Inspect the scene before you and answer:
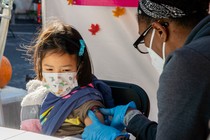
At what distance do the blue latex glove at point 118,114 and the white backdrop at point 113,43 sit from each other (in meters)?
0.68

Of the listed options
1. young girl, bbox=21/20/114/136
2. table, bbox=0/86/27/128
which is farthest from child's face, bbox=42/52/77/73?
table, bbox=0/86/27/128

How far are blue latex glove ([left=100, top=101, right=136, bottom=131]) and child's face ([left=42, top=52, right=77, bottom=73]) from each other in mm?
233

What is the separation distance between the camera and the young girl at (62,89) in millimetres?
1517

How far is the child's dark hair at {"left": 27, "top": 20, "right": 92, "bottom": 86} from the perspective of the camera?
1.58 metres

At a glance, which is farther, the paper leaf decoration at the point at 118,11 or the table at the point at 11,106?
the table at the point at 11,106

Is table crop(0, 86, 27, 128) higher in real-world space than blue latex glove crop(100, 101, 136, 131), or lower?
lower

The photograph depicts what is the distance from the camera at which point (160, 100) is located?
2.71ft

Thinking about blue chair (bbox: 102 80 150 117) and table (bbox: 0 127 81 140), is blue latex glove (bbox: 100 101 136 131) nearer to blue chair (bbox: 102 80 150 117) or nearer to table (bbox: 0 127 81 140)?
blue chair (bbox: 102 80 150 117)

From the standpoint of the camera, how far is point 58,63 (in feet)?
5.07

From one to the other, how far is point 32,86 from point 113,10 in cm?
69

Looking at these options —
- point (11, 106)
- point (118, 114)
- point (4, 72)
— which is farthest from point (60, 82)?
point (4, 72)

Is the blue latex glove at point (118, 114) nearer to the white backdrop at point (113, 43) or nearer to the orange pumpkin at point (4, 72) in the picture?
the white backdrop at point (113, 43)

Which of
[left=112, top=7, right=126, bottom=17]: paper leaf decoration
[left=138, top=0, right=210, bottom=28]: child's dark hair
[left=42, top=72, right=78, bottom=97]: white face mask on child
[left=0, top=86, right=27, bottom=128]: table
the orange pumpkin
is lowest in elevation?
[left=0, top=86, right=27, bottom=128]: table

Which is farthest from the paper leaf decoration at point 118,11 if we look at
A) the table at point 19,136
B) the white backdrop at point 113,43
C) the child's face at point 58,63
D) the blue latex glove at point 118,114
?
the table at point 19,136
